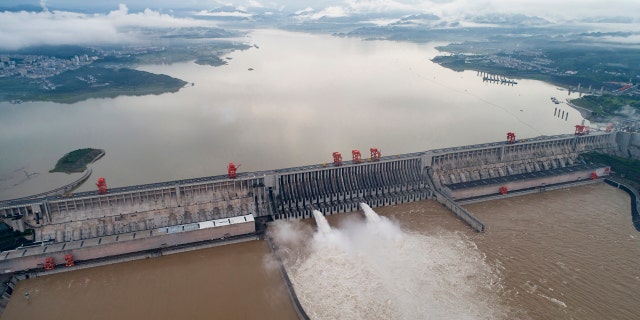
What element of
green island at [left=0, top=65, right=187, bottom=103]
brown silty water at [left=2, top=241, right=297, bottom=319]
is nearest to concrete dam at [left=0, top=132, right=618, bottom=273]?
brown silty water at [left=2, top=241, right=297, bottom=319]

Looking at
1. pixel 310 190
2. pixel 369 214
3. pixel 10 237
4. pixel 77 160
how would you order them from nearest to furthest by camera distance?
pixel 10 237
pixel 369 214
pixel 310 190
pixel 77 160

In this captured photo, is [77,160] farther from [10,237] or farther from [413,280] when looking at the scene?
[413,280]

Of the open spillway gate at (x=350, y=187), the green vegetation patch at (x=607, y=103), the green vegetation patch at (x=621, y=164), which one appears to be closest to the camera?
the open spillway gate at (x=350, y=187)

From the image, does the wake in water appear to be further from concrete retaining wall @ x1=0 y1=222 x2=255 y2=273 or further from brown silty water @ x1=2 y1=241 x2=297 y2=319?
concrete retaining wall @ x1=0 y1=222 x2=255 y2=273

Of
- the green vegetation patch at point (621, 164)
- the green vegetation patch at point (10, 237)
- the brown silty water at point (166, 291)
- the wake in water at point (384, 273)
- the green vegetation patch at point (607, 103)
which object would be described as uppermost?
the green vegetation patch at point (607, 103)

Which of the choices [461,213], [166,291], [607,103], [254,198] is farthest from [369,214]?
[607,103]

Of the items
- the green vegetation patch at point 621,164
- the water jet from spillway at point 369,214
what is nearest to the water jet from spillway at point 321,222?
the water jet from spillway at point 369,214

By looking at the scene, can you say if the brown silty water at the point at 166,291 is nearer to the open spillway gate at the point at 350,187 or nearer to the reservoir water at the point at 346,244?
the reservoir water at the point at 346,244
